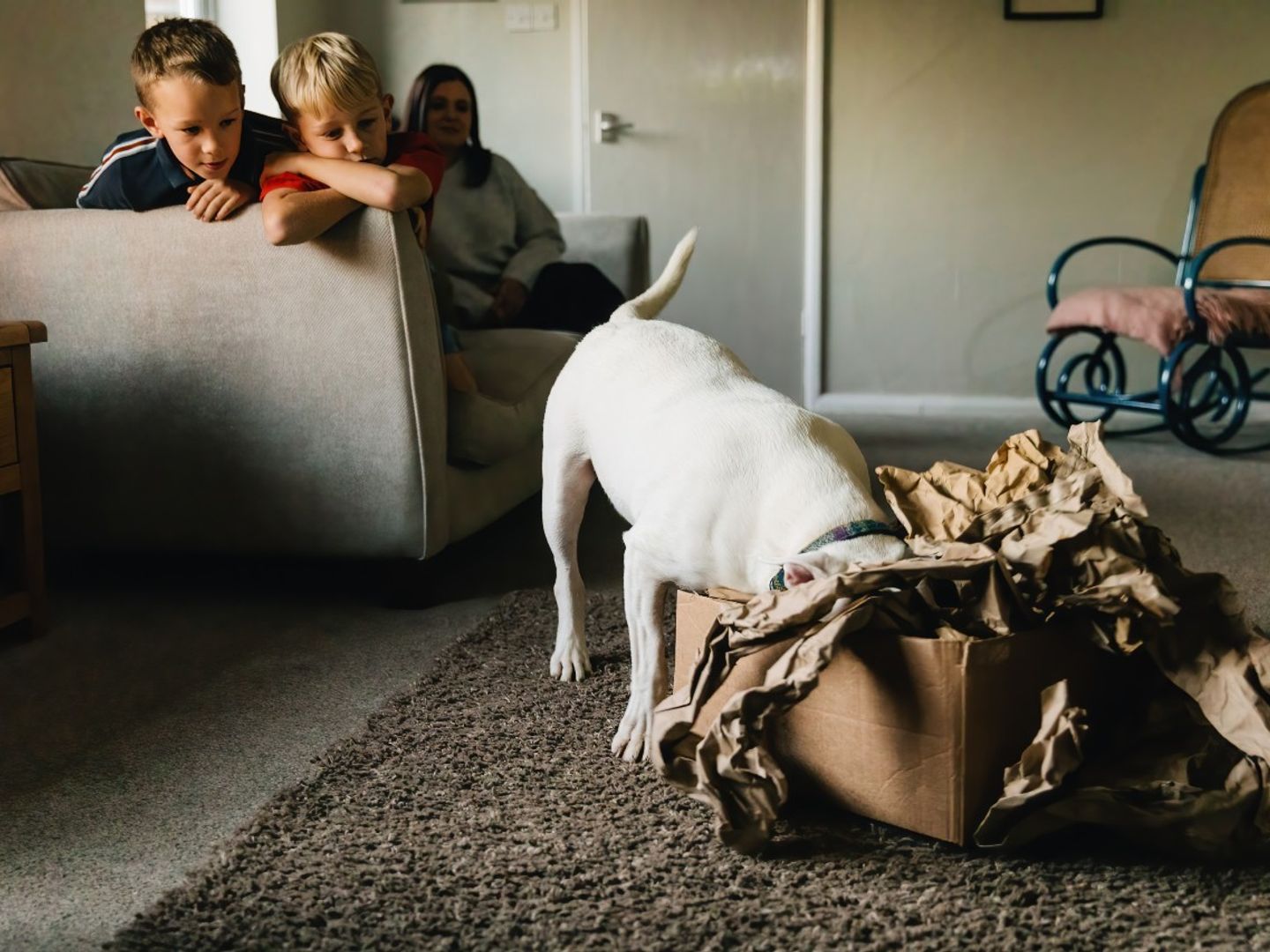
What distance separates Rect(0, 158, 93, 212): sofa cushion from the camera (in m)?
2.12

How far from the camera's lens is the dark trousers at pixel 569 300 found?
2936mm

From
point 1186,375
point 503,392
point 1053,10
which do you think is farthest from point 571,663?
point 1053,10

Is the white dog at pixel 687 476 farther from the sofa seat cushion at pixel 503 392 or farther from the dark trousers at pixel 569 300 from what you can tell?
the dark trousers at pixel 569 300

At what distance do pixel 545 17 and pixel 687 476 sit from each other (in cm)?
361

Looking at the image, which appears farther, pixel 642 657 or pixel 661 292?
pixel 661 292

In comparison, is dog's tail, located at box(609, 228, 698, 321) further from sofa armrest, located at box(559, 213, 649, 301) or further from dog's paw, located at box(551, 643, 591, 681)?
sofa armrest, located at box(559, 213, 649, 301)

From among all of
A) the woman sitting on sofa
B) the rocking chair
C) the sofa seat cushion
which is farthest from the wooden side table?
the rocking chair

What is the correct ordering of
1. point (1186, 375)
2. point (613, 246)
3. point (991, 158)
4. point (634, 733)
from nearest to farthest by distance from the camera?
point (634, 733) → point (613, 246) → point (1186, 375) → point (991, 158)

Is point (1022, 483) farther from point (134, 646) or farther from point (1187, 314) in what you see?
point (1187, 314)

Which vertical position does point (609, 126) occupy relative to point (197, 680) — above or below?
above

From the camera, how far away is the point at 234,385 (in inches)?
79.0

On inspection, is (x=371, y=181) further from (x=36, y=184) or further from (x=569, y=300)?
(x=569, y=300)

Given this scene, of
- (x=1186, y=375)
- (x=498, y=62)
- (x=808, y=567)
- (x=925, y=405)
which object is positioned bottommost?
(x=925, y=405)

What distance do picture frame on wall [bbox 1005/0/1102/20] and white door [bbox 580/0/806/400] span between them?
2.40ft
